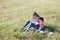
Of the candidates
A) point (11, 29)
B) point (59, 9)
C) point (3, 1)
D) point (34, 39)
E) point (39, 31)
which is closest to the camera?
point (34, 39)

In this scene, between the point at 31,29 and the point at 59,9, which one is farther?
the point at 59,9

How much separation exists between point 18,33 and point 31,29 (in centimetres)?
56

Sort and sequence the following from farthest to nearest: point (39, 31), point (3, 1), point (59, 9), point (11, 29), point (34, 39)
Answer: point (3, 1) → point (59, 9) → point (11, 29) → point (39, 31) → point (34, 39)

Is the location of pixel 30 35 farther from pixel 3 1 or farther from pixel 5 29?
pixel 3 1

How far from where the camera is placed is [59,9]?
1555 cm

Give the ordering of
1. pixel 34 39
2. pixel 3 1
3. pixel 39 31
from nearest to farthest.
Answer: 1. pixel 34 39
2. pixel 39 31
3. pixel 3 1

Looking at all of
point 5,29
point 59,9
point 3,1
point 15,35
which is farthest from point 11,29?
point 3,1

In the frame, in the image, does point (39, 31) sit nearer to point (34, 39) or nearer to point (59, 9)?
point (34, 39)

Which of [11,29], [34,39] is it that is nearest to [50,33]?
[34,39]

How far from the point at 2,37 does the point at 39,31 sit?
1346mm

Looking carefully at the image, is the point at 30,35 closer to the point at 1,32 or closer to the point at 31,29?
the point at 31,29

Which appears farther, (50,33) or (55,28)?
(55,28)

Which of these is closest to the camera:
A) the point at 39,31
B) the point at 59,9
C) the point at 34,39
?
the point at 34,39

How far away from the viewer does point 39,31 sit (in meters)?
8.98
